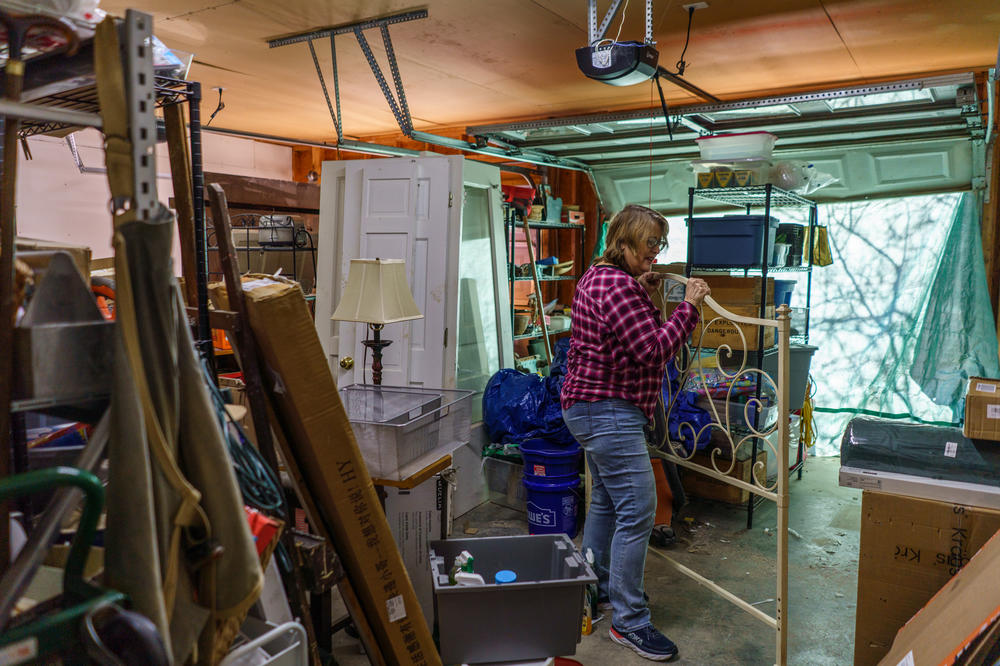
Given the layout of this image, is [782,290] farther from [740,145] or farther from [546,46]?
[546,46]

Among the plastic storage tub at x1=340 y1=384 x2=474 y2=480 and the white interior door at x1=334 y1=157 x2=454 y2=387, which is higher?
the white interior door at x1=334 y1=157 x2=454 y2=387

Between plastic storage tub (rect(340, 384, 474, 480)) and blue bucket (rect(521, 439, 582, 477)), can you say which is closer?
plastic storage tub (rect(340, 384, 474, 480))

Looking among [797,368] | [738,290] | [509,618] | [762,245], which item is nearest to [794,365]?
[797,368]

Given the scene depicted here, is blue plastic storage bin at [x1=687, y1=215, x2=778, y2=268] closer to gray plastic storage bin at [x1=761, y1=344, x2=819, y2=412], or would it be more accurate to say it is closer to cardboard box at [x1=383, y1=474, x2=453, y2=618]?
gray plastic storage bin at [x1=761, y1=344, x2=819, y2=412]

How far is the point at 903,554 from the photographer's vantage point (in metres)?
2.20

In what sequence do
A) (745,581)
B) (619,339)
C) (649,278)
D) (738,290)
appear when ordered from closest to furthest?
(619,339), (649,278), (745,581), (738,290)

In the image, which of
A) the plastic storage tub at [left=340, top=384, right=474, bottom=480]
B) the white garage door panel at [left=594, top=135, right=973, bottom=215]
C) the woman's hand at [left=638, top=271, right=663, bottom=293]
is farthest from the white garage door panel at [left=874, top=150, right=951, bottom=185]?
the plastic storage tub at [left=340, top=384, right=474, bottom=480]

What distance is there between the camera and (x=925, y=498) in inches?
85.1

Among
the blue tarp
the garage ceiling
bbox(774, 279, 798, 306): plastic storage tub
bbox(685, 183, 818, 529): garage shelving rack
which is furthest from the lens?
bbox(774, 279, 798, 306): plastic storage tub

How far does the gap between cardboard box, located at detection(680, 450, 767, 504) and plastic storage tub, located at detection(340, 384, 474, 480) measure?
2043mm

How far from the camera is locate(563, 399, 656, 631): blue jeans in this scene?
262 centimetres

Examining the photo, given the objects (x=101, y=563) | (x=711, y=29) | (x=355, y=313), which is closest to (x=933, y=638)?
(x=101, y=563)

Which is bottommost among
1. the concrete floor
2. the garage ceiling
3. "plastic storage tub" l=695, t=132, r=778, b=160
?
the concrete floor

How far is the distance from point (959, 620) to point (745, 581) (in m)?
1.65
